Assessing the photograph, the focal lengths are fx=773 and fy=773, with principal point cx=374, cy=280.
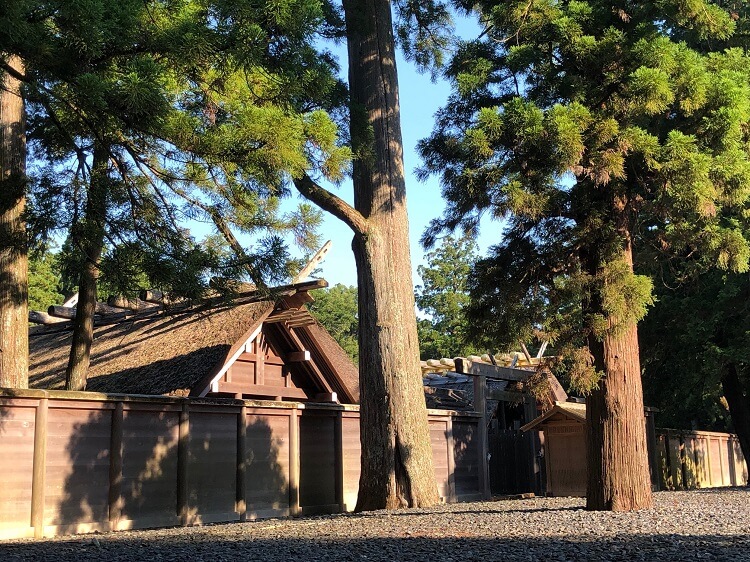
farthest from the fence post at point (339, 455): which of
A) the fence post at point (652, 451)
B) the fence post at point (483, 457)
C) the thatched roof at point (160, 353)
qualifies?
the fence post at point (652, 451)

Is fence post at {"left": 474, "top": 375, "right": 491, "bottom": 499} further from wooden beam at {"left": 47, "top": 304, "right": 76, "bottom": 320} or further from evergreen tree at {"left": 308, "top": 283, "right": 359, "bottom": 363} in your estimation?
evergreen tree at {"left": 308, "top": 283, "right": 359, "bottom": 363}

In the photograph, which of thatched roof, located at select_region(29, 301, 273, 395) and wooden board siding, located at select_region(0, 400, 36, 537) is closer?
wooden board siding, located at select_region(0, 400, 36, 537)

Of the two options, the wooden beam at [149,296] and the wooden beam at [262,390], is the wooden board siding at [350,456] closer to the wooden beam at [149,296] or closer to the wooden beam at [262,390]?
the wooden beam at [262,390]

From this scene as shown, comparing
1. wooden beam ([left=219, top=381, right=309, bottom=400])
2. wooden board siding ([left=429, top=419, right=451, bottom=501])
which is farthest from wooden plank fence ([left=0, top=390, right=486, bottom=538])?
wooden beam ([left=219, top=381, right=309, bottom=400])

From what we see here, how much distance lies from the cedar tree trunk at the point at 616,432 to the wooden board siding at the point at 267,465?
4545 millimetres

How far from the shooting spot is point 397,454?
34.9 feet

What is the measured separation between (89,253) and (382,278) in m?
4.11

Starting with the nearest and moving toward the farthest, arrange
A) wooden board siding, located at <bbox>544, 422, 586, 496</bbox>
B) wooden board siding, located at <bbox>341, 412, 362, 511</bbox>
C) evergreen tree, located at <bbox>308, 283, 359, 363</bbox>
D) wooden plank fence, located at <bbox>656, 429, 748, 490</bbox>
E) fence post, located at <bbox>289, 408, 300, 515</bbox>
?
1. fence post, located at <bbox>289, 408, 300, 515</bbox>
2. wooden board siding, located at <bbox>341, 412, 362, 511</bbox>
3. wooden board siding, located at <bbox>544, 422, 586, 496</bbox>
4. wooden plank fence, located at <bbox>656, 429, 748, 490</bbox>
5. evergreen tree, located at <bbox>308, 283, 359, 363</bbox>

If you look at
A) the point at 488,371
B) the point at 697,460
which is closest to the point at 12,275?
the point at 488,371

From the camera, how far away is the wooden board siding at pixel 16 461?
27.1 ft

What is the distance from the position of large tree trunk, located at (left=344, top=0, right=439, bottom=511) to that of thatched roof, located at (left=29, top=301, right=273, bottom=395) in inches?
136

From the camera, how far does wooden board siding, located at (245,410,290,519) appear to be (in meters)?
11.1

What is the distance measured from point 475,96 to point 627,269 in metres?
3.38

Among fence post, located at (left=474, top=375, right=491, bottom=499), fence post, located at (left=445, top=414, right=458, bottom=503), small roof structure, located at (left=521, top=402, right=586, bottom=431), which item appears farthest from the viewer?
fence post, located at (left=474, top=375, right=491, bottom=499)
